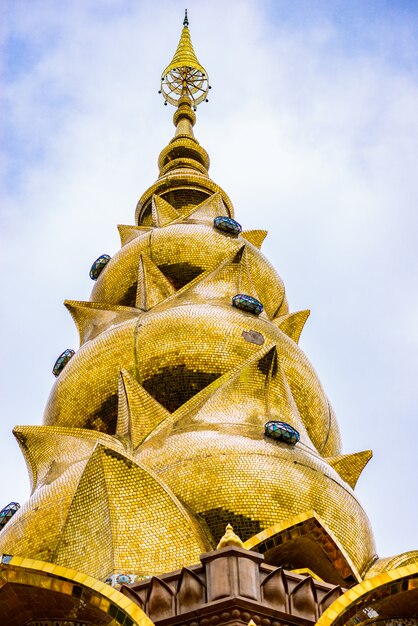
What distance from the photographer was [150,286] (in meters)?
30.3

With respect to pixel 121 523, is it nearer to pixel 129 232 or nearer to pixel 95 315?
pixel 95 315

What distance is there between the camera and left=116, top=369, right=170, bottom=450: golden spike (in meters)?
25.1

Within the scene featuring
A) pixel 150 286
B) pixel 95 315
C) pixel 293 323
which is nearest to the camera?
pixel 150 286

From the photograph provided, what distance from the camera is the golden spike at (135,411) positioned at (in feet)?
82.2

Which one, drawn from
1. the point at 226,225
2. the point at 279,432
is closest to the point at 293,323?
the point at 226,225

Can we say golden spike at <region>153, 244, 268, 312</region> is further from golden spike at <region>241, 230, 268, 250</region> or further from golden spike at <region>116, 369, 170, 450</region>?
golden spike at <region>241, 230, 268, 250</region>

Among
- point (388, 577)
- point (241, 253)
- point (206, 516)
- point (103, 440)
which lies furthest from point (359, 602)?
point (241, 253)

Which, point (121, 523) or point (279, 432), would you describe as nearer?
point (121, 523)

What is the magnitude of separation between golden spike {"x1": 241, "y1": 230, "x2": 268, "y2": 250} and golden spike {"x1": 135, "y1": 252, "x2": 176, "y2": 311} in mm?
5089

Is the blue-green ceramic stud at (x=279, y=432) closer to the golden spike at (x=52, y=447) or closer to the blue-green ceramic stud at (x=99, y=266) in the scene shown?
the golden spike at (x=52, y=447)

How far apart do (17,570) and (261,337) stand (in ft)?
38.0

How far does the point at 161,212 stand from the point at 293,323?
461cm

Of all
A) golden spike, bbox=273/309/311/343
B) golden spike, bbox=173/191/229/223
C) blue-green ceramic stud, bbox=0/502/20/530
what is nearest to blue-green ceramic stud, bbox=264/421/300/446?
blue-green ceramic stud, bbox=0/502/20/530

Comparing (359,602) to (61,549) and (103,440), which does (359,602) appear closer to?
(61,549)
